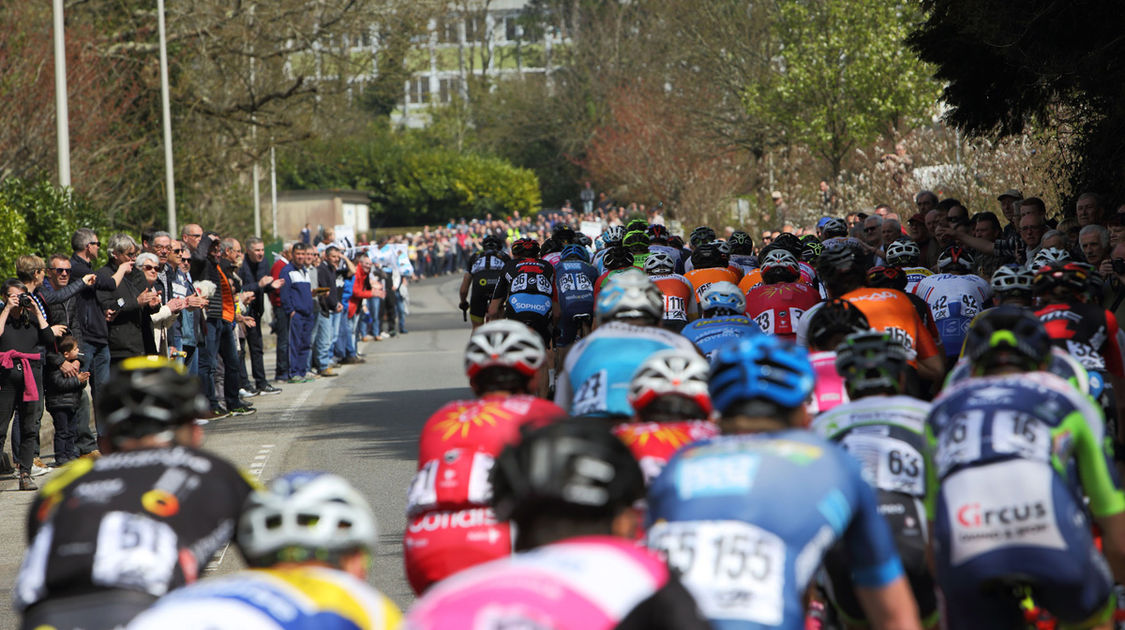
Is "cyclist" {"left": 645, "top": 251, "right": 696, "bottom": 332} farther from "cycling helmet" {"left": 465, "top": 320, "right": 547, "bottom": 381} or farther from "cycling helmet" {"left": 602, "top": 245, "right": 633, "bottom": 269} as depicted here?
"cycling helmet" {"left": 465, "top": 320, "right": 547, "bottom": 381}

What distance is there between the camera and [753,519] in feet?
12.2

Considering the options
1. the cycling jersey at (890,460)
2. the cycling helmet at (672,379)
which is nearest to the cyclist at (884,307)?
the cycling jersey at (890,460)

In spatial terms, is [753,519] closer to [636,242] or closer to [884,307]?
[884,307]

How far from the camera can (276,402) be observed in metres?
18.5

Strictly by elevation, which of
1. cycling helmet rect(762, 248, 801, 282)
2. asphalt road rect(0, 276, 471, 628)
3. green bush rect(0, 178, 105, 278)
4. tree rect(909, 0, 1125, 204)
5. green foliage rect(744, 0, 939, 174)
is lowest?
asphalt road rect(0, 276, 471, 628)

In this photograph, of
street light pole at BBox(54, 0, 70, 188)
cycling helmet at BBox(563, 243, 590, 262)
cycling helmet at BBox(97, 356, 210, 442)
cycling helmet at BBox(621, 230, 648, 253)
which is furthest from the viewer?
street light pole at BBox(54, 0, 70, 188)

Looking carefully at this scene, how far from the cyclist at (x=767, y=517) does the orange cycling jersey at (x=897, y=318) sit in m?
4.24

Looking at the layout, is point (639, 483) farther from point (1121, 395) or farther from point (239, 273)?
point (239, 273)

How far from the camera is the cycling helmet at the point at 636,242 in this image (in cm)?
1379

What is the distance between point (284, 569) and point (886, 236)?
12.8 metres


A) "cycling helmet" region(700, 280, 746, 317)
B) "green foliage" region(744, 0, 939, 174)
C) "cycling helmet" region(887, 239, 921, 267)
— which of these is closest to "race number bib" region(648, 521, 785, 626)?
"cycling helmet" region(700, 280, 746, 317)

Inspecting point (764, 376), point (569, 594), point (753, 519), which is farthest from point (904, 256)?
point (569, 594)

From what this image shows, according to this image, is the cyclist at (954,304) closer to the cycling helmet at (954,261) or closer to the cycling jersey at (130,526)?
the cycling helmet at (954,261)

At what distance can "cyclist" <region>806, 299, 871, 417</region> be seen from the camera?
633 cm
